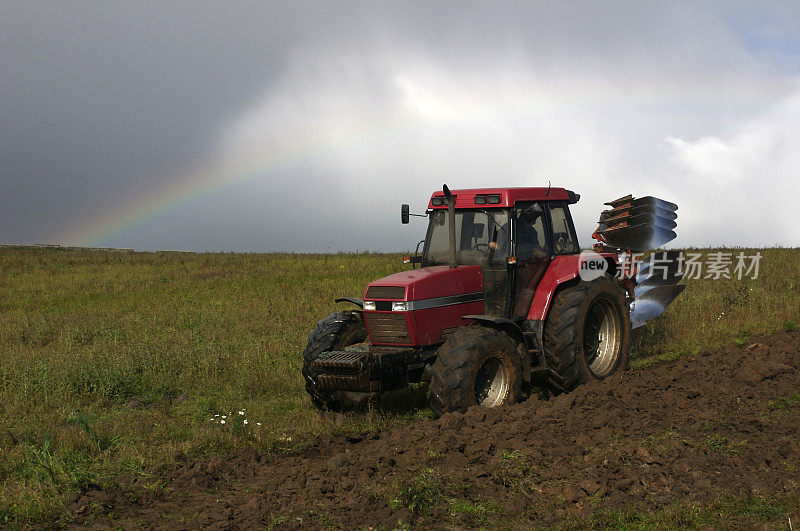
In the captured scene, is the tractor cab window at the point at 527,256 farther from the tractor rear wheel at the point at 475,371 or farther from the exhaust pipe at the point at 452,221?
the tractor rear wheel at the point at 475,371

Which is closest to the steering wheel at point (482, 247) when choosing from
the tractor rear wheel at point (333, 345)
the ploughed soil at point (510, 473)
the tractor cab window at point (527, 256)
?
the tractor cab window at point (527, 256)

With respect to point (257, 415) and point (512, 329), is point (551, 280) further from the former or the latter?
point (257, 415)

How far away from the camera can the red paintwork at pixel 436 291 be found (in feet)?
24.6

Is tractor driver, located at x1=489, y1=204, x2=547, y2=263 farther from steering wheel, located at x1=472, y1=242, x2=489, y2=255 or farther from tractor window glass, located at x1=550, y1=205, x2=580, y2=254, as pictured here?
tractor window glass, located at x1=550, y1=205, x2=580, y2=254

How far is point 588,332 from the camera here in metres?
9.26

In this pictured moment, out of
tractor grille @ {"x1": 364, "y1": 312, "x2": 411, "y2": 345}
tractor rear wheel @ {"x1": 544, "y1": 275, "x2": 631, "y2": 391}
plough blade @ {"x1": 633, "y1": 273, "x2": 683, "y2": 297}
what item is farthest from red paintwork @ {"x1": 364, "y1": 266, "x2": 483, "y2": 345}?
plough blade @ {"x1": 633, "y1": 273, "x2": 683, "y2": 297}

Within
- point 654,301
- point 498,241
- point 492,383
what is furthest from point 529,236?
point 654,301

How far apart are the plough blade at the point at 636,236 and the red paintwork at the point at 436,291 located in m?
5.07

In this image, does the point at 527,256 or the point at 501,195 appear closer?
the point at 501,195

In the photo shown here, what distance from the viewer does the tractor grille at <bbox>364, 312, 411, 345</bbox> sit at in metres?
7.61

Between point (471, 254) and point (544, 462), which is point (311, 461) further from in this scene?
point (471, 254)

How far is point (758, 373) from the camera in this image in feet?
28.5

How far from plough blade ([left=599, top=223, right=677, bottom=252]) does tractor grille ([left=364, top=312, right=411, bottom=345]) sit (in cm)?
607

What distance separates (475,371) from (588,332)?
9.25 feet
